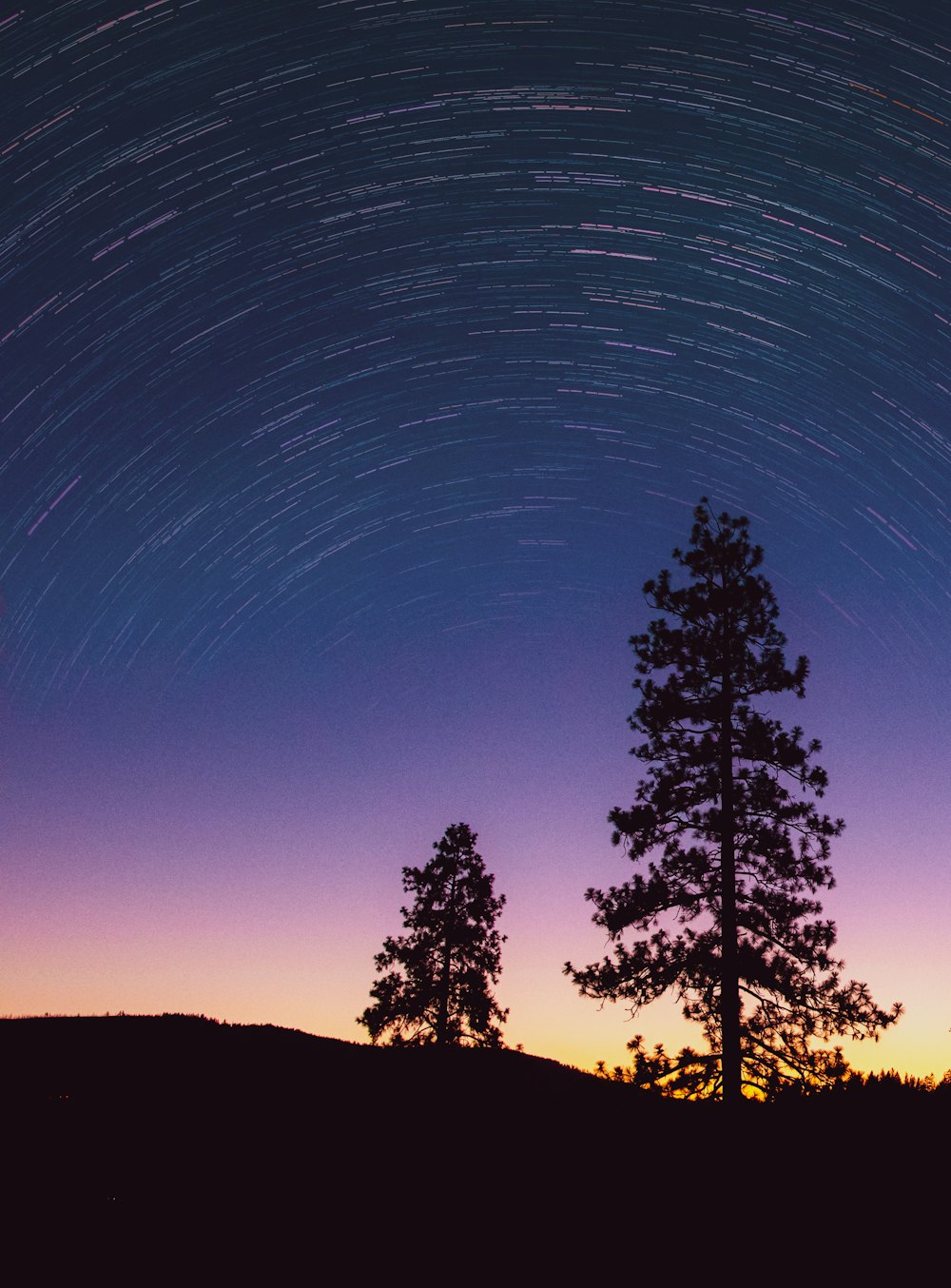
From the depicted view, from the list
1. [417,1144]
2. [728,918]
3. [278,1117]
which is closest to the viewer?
[417,1144]

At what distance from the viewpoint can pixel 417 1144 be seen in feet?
37.9

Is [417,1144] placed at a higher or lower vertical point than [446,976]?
lower

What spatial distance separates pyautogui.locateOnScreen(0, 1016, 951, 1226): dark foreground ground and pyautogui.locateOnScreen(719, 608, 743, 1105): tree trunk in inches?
60.9

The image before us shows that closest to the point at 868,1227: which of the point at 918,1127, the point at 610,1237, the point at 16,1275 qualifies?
the point at 918,1127

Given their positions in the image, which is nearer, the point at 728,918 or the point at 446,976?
the point at 728,918

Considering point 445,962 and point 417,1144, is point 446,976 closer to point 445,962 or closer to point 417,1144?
point 445,962

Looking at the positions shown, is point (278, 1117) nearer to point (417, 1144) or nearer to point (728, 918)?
point (417, 1144)

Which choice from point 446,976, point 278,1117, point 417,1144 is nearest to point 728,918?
point 417,1144

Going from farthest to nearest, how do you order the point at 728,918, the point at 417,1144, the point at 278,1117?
the point at 728,918, the point at 278,1117, the point at 417,1144

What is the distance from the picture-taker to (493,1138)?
11.8 m

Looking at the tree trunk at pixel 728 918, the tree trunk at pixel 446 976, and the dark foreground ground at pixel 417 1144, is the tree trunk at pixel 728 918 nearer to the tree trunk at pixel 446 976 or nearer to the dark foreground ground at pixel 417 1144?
the dark foreground ground at pixel 417 1144

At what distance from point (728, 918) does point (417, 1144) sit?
7520mm

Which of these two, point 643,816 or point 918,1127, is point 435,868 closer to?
point 643,816

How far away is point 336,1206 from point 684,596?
1336 cm
